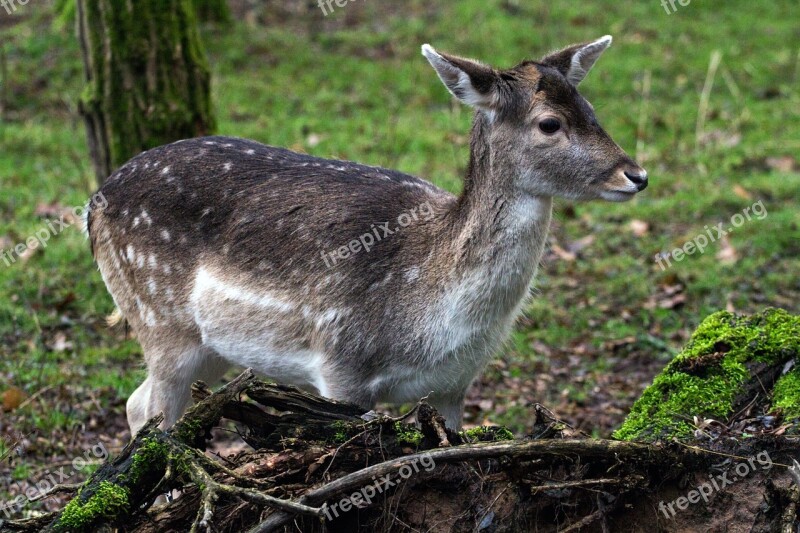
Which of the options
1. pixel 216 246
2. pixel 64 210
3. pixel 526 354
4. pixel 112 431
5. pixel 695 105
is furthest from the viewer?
pixel 695 105

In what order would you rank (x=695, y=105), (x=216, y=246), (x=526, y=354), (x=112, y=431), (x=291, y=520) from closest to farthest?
(x=291, y=520) → (x=216, y=246) → (x=112, y=431) → (x=526, y=354) → (x=695, y=105)

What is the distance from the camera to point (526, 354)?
295 inches

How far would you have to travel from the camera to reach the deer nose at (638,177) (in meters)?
4.76

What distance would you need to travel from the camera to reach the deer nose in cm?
476

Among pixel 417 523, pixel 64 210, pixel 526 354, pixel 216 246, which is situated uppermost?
pixel 216 246

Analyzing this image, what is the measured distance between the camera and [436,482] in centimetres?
373

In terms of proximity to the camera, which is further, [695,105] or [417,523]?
[695,105]

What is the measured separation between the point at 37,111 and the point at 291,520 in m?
10.2

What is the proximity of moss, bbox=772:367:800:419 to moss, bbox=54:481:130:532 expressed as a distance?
2566mm

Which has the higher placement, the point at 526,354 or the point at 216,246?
the point at 216,246

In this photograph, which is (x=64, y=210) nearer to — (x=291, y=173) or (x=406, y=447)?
(x=291, y=173)

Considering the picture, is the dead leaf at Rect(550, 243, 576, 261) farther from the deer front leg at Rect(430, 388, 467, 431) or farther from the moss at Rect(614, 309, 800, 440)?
the moss at Rect(614, 309, 800, 440)

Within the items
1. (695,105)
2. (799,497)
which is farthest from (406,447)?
(695,105)

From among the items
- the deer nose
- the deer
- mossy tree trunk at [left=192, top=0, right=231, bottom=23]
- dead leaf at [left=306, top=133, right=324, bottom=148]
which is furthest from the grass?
the deer nose
